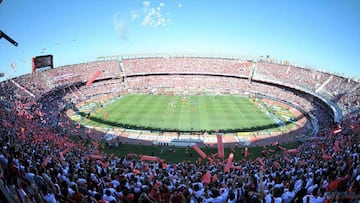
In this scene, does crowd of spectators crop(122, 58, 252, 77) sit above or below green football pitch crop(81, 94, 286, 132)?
above

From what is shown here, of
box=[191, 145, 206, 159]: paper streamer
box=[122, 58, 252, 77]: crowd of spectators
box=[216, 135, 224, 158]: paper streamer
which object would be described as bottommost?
box=[216, 135, 224, 158]: paper streamer

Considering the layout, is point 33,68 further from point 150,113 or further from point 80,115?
point 150,113

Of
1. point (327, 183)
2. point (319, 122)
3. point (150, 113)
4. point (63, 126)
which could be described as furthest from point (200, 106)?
point (327, 183)

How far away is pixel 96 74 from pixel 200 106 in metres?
24.1

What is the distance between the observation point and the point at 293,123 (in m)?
34.5

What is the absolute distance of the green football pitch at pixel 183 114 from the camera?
107ft

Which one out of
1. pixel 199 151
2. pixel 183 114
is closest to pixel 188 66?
pixel 183 114

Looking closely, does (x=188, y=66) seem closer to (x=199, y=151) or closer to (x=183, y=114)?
(x=183, y=114)

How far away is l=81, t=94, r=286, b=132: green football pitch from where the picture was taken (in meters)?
32.6

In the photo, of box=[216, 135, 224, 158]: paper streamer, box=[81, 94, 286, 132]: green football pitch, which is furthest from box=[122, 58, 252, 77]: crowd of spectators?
box=[216, 135, 224, 158]: paper streamer

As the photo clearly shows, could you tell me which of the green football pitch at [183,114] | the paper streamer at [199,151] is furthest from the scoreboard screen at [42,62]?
the paper streamer at [199,151]

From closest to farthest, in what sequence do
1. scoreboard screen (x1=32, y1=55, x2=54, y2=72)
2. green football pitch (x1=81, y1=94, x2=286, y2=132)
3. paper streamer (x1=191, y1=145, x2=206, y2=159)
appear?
paper streamer (x1=191, y1=145, x2=206, y2=159), green football pitch (x1=81, y1=94, x2=286, y2=132), scoreboard screen (x1=32, y1=55, x2=54, y2=72)

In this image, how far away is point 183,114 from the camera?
37.5 metres

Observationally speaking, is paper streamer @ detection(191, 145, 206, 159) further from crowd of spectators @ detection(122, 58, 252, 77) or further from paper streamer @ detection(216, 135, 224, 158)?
crowd of spectators @ detection(122, 58, 252, 77)
